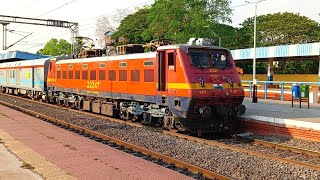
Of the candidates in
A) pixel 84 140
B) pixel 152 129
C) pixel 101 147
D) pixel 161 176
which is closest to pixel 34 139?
pixel 84 140

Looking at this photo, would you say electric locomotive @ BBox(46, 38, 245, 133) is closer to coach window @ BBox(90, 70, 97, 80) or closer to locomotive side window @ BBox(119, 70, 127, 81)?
locomotive side window @ BBox(119, 70, 127, 81)

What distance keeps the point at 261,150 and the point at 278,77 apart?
1493 inches

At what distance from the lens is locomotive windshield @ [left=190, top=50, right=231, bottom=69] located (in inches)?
547

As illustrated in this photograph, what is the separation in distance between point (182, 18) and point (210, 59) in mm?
31493

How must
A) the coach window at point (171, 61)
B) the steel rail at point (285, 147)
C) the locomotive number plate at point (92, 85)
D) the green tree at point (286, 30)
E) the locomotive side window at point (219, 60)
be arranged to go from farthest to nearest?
the green tree at point (286, 30)
the locomotive number plate at point (92, 85)
the locomotive side window at point (219, 60)
the coach window at point (171, 61)
the steel rail at point (285, 147)

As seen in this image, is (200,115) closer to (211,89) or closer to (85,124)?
(211,89)

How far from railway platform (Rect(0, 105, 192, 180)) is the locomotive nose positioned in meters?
3.77

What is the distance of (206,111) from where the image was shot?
1327 centimetres

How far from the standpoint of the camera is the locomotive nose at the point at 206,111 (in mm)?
13219

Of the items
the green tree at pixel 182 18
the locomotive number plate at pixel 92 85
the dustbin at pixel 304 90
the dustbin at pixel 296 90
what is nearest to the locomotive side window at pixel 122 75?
the locomotive number plate at pixel 92 85

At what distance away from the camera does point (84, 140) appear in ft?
40.1

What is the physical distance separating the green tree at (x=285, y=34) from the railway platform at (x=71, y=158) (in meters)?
46.1

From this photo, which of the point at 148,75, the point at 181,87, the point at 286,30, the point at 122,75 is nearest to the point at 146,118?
the point at 148,75

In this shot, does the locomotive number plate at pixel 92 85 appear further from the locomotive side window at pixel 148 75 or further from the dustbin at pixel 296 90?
the dustbin at pixel 296 90
